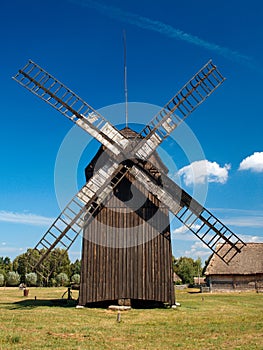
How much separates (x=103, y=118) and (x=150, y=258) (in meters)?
7.54

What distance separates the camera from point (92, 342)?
10328 mm

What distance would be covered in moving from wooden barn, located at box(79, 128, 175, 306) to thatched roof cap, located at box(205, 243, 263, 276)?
19923mm

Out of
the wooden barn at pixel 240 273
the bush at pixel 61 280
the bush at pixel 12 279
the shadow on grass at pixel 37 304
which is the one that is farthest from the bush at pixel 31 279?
the shadow on grass at pixel 37 304

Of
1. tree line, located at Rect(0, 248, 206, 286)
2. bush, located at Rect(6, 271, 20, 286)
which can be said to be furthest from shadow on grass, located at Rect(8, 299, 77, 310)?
bush, located at Rect(6, 271, 20, 286)

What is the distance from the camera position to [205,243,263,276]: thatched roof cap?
36562 mm

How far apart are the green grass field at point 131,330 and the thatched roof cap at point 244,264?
20241 mm

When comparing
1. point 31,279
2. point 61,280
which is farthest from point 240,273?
point 31,279

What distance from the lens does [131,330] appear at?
41.1 feet

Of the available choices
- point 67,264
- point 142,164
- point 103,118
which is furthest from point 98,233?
point 67,264

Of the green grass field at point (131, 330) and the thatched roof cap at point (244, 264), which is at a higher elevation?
the thatched roof cap at point (244, 264)

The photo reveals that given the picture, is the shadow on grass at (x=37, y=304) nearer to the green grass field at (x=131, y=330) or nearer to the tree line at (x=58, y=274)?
the green grass field at (x=131, y=330)

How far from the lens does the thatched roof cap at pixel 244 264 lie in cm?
3656

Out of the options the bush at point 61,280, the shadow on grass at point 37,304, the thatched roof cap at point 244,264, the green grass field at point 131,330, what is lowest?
the green grass field at point 131,330

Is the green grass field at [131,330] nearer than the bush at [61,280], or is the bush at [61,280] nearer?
the green grass field at [131,330]
